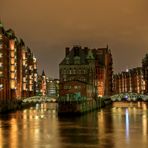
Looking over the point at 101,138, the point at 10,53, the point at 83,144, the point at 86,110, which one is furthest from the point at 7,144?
the point at 10,53

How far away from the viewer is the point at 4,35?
153750 millimetres

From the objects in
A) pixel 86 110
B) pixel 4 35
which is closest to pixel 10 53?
pixel 4 35

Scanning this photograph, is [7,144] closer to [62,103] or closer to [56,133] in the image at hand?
[56,133]

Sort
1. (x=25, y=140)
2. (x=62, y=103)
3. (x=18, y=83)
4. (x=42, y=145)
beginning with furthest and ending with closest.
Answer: (x=18, y=83)
(x=62, y=103)
(x=25, y=140)
(x=42, y=145)

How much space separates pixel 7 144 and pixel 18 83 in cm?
12934

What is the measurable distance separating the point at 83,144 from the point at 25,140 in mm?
7036

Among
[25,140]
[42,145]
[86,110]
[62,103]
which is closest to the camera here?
[42,145]

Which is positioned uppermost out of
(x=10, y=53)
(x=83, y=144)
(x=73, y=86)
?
(x=10, y=53)

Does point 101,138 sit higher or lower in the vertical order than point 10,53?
lower

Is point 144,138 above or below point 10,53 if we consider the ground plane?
below

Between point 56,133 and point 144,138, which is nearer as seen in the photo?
point 144,138

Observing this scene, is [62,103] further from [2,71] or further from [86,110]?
[2,71]

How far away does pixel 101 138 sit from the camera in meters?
58.8

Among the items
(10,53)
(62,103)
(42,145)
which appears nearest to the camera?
(42,145)
